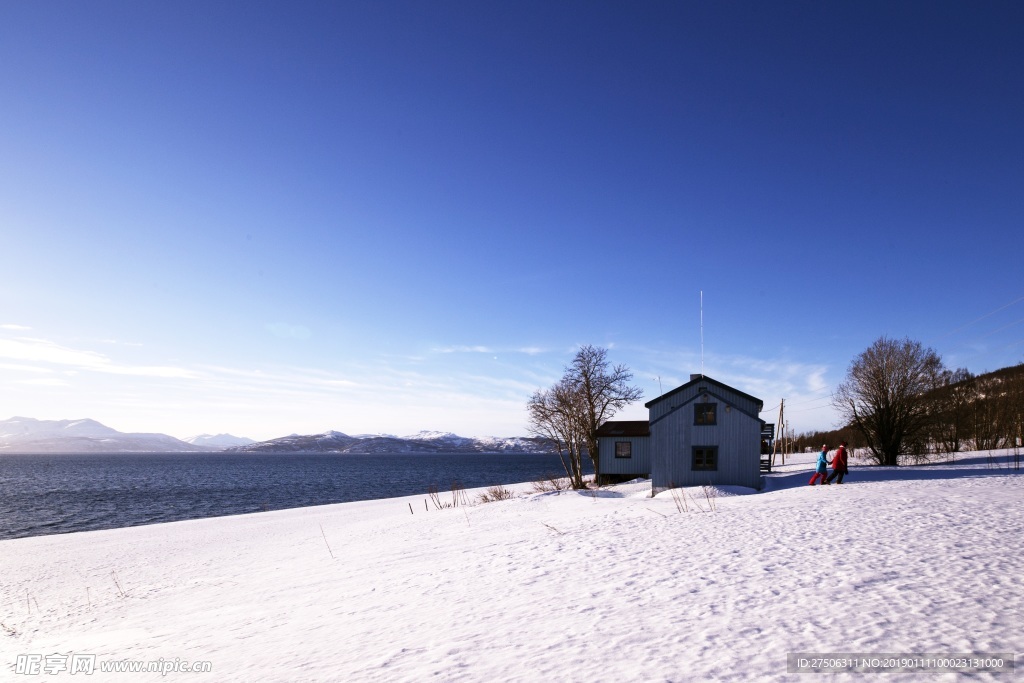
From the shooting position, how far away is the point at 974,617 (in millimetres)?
7016

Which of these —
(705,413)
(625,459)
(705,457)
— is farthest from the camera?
(625,459)

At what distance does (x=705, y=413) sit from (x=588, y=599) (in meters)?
23.6

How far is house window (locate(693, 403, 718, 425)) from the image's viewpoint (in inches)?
1182

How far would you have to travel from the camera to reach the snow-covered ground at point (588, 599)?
6660mm

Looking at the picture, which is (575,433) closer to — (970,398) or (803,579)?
(803,579)

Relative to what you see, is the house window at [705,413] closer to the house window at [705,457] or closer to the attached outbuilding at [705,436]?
the attached outbuilding at [705,436]

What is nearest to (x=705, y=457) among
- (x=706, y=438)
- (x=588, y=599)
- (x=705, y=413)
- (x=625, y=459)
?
(x=706, y=438)

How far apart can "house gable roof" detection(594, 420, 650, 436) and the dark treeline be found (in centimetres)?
1726

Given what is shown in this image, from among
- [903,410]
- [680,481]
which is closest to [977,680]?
[680,481]

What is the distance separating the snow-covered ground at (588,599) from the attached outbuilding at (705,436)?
10.9 meters

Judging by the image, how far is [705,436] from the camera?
98.2ft

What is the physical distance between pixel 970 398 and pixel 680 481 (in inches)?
1948

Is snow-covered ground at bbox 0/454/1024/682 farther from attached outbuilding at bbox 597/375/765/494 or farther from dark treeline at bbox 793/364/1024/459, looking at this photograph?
dark treeline at bbox 793/364/1024/459

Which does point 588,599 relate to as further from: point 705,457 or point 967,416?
point 967,416
